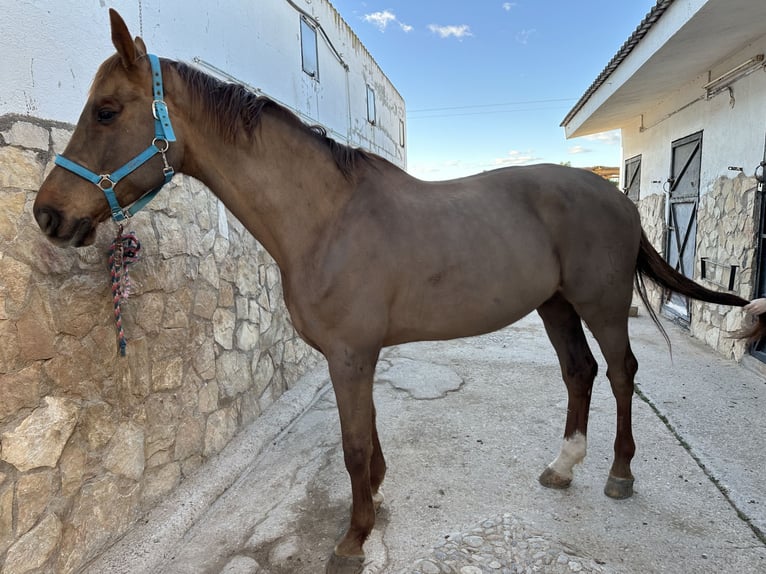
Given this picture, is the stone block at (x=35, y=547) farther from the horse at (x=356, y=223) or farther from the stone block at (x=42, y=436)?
the horse at (x=356, y=223)

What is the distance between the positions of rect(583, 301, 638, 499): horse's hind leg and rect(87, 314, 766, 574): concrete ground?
0.08m

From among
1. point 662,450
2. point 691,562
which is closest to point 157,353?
point 691,562

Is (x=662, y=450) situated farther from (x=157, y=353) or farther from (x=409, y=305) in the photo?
(x=157, y=353)

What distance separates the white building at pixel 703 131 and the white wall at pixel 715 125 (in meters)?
0.01

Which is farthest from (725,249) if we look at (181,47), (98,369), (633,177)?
(98,369)

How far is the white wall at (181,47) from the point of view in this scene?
4.76ft

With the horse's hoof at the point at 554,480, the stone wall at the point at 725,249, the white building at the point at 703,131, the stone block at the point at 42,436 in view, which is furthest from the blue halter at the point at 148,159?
the stone wall at the point at 725,249

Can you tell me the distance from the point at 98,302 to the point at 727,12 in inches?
164

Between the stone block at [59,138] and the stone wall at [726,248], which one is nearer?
the stone block at [59,138]

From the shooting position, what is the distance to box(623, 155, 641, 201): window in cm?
698

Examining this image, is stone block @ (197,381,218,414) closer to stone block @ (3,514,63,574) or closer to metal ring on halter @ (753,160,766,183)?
stone block @ (3,514,63,574)

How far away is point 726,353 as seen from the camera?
3924 millimetres

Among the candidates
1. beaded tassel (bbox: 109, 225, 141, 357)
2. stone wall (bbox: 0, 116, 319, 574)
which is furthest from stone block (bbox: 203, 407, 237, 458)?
beaded tassel (bbox: 109, 225, 141, 357)

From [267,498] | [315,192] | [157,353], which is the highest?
[315,192]
